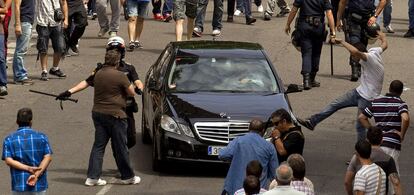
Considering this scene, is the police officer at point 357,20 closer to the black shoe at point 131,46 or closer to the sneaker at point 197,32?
the black shoe at point 131,46

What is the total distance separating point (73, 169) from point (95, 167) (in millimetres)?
1078

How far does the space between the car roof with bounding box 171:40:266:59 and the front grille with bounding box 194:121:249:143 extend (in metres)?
2.03

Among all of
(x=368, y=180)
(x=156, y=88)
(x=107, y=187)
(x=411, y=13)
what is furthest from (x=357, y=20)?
(x=368, y=180)

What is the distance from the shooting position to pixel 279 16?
31047 millimetres

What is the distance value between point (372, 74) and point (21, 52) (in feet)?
25.1

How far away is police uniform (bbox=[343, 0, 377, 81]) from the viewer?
22.6 meters

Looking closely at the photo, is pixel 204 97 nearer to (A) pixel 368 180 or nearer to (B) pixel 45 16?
(A) pixel 368 180

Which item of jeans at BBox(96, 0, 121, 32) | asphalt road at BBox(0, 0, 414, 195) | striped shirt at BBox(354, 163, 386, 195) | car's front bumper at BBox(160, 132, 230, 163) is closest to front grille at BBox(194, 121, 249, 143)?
car's front bumper at BBox(160, 132, 230, 163)

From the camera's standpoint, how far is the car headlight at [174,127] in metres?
15.8

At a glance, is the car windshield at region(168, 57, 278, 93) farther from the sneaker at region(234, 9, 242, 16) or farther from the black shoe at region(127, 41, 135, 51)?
the sneaker at region(234, 9, 242, 16)

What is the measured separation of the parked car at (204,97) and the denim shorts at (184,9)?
7083 mm

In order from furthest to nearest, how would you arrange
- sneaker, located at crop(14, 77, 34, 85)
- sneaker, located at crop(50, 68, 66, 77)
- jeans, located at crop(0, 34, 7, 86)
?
sneaker, located at crop(50, 68, 66, 77) → sneaker, located at crop(14, 77, 34, 85) → jeans, located at crop(0, 34, 7, 86)

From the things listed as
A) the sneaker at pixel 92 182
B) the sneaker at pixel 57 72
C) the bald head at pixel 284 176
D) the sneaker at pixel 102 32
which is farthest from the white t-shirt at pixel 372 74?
the sneaker at pixel 102 32

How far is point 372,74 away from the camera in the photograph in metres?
16.5
